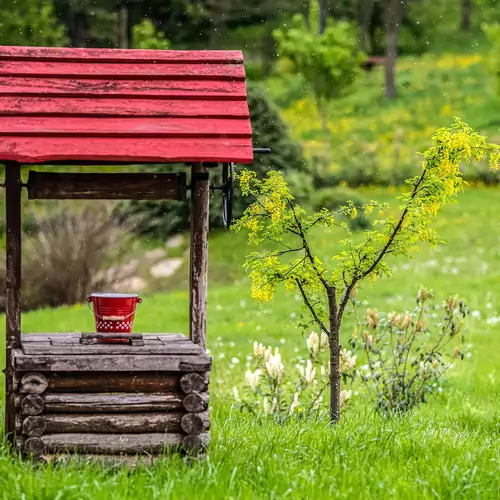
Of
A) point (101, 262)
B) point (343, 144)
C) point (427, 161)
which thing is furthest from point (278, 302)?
point (343, 144)

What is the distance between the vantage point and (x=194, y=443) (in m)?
5.98

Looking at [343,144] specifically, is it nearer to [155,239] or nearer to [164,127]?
[155,239]

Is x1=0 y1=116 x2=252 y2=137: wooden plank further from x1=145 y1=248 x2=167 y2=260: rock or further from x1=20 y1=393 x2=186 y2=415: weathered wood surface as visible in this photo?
x1=145 y1=248 x2=167 y2=260: rock

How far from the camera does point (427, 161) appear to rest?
705 centimetres

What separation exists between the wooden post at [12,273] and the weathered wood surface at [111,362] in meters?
0.21

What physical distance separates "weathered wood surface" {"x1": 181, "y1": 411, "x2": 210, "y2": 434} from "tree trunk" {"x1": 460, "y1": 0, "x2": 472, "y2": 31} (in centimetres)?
5165

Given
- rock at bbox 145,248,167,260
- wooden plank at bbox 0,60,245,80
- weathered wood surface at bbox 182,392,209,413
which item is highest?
wooden plank at bbox 0,60,245,80

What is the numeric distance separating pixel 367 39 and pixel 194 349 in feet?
151

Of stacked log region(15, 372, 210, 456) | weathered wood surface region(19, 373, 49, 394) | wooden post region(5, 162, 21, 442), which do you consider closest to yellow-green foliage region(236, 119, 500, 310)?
stacked log region(15, 372, 210, 456)

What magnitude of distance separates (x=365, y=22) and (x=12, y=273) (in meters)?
44.6

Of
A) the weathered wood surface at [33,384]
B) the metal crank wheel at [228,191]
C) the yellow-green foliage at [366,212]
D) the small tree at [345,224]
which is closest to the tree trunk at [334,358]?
the small tree at [345,224]

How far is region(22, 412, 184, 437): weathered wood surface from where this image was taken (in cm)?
583

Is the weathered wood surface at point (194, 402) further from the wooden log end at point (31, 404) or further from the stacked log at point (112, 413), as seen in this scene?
the wooden log end at point (31, 404)

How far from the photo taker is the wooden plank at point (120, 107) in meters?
6.13
